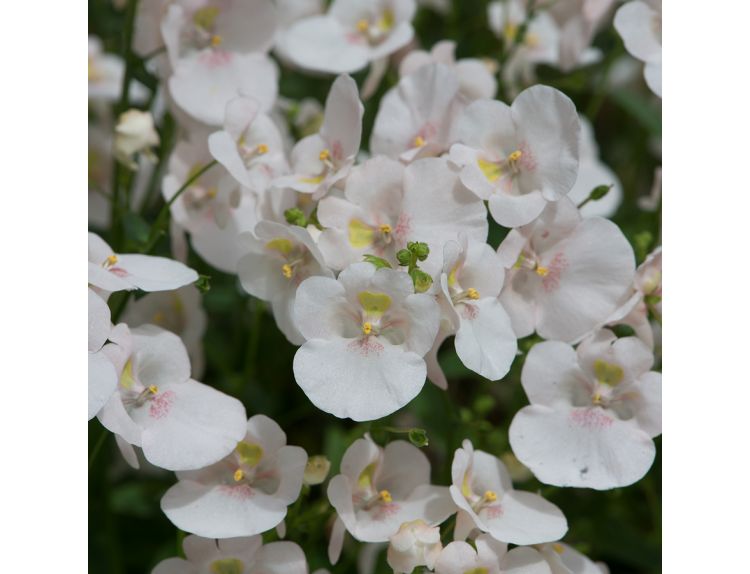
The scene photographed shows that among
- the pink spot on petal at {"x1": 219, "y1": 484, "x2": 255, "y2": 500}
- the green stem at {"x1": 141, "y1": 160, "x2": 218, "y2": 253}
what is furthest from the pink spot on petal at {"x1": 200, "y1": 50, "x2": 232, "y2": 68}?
the pink spot on petal at {"x1": 219, "y1": 484, "x2": 255, "y2": 500}

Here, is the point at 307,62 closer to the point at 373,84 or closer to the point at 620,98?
the point at 373,84

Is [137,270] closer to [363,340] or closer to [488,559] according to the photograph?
[363,340]

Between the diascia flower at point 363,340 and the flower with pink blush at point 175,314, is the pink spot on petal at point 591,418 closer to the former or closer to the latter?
the diascia flower at point 363,340

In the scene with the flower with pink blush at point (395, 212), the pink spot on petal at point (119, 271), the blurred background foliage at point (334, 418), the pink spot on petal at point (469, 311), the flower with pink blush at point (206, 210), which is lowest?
the blurred background foliage at point (334, 418)

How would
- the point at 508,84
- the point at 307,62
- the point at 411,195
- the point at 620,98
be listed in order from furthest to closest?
the point at 620,98
the point at 508,84
the point at 307,62
the point at 411,195

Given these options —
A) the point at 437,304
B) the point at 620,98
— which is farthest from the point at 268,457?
the point at 620,98

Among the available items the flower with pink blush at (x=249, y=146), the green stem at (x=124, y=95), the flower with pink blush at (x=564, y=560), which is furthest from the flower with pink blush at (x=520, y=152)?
the green stem at (x=124, y=95)

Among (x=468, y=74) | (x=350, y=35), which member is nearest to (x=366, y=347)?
(x=468, y=74)
